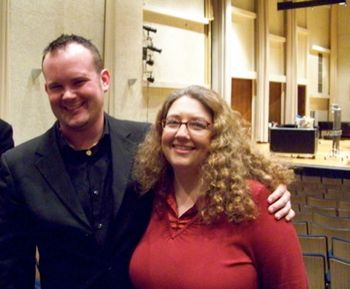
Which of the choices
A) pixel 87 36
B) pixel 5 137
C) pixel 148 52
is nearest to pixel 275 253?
pixel 5 137

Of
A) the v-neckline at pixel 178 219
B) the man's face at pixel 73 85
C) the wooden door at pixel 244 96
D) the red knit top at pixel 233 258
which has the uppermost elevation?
the wooden door at pixel 244 96

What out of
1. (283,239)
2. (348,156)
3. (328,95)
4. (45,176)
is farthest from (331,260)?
(328,95)

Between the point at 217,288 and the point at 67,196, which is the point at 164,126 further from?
the point at 217,288

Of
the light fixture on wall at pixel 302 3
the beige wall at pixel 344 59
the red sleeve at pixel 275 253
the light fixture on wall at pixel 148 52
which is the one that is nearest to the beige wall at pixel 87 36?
the light fixture on wall at pixel 148 52

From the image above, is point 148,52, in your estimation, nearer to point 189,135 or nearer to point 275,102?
point 275,102

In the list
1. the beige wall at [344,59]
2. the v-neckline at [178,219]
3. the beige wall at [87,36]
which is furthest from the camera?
the beige wall at [344,59]

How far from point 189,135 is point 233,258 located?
411 mm

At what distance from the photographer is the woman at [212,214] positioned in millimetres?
1498

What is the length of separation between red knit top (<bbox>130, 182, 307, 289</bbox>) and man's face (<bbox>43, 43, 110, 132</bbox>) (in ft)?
1.79

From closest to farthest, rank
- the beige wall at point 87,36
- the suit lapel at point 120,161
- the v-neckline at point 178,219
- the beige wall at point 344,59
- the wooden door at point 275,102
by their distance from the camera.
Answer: the v-neckline at point 178,219
the suit lapel at point 120,161
the beige wall at point 87,36
the wooden door at point 275,102
the beige wall at point 344,59

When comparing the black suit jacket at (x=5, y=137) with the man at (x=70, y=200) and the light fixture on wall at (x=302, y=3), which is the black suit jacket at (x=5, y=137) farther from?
the light fixture on wall at (x=302, y=3)

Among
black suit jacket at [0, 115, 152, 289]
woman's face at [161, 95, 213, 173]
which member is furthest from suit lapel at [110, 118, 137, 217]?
woman's face at [161, 95, 213, 173]

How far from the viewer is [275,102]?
13.0m

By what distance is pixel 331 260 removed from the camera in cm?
283
